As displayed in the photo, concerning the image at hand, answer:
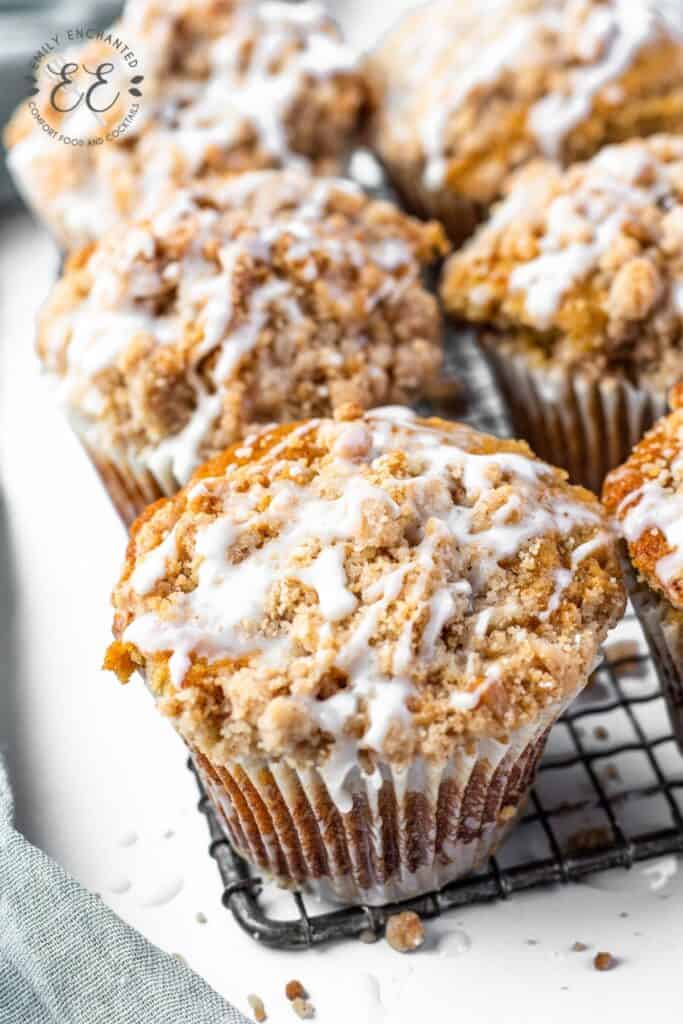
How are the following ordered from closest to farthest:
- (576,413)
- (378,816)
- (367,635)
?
(367,635)
(378,816)
(576,413)

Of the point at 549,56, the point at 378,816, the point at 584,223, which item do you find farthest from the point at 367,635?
the point at 549,56

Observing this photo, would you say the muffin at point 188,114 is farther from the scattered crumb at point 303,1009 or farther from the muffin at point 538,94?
the scattered crumb at point 303,1009

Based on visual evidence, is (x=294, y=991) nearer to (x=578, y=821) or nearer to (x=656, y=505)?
(x=578, y=821)

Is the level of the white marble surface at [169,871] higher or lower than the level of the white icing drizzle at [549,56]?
lower

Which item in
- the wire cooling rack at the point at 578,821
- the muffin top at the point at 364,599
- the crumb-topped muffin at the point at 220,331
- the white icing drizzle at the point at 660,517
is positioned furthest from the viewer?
the crumb-topped muffin at the point at 220,331

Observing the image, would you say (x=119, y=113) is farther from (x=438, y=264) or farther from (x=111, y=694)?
(x=111, y=694)

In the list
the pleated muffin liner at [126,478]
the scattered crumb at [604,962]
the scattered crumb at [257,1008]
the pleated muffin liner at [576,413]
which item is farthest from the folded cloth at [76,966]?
the pleated muffin liner at [576,413]

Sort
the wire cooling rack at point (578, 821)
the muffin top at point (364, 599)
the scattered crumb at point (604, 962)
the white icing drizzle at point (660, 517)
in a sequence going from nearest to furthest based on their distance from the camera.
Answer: the muffin top at point (364, 599), the white icing drizzle at point (660, 517), the scattered crumb at point (604, 962), the wire cooling rack at point (578, 821)
